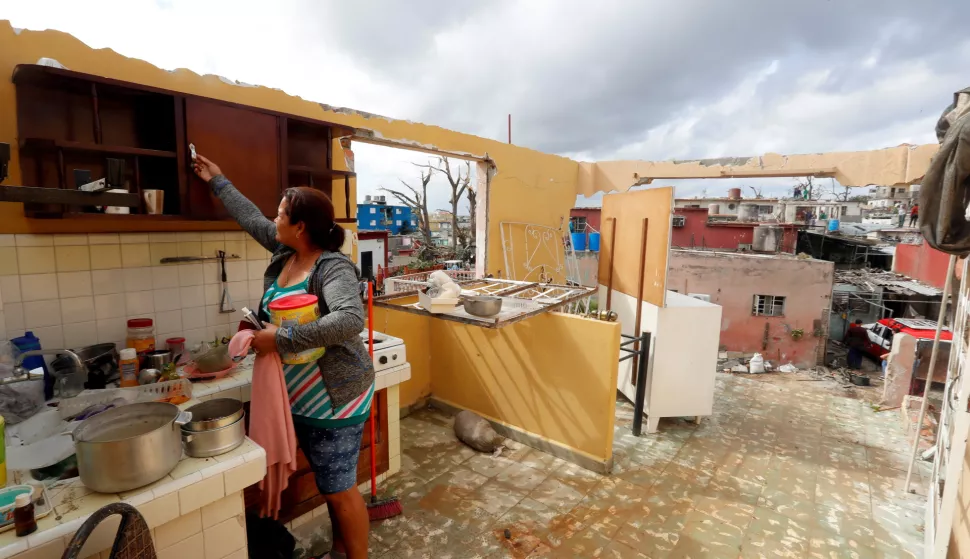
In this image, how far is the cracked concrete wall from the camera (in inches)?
179

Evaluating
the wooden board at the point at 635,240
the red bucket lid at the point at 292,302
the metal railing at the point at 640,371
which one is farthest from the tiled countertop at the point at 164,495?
the wooden board at the point at 635,240

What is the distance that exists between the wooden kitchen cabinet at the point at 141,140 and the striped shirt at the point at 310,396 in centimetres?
83

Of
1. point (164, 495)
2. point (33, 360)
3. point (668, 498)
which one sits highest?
point (33, 360)

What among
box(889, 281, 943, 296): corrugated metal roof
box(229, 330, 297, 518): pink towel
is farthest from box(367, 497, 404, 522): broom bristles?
box(889, 281, 943, 296): corrugated metal roof

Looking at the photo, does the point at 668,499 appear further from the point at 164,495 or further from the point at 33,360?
the point at 33,360

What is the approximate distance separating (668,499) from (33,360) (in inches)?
143

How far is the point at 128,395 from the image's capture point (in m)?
1.79

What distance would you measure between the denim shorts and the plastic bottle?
84cm

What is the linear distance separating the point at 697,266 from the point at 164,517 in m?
10.9

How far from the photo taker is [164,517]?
4.43 ft

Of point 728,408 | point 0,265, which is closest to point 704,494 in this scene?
point 728,408

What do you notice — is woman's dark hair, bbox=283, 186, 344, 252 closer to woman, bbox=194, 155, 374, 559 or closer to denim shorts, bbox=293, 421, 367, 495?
woman, bbox=194, 155, 374, 559

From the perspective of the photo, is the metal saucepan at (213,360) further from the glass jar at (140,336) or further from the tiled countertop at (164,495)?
the tiled countertop at (164,495)

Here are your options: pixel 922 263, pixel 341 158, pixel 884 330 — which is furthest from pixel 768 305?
pixel 341 158
